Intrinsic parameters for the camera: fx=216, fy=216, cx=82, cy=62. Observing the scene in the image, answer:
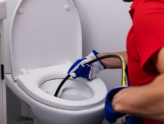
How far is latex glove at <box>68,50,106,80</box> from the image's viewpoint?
1009 millimetres

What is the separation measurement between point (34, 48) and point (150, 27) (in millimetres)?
820

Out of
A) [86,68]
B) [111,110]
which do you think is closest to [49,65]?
[86,68]

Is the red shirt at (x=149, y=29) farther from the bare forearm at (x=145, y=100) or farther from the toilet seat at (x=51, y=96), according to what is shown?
the toilet seat at (x=51, y=96)

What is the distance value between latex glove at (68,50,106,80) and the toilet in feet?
0.20

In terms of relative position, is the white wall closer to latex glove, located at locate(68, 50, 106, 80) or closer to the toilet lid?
the toilet lid

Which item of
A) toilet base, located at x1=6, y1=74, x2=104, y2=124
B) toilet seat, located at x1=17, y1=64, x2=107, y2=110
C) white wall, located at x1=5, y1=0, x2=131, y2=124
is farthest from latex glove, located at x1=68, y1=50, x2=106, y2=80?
white wall, located at x1=5, y1=0, x2=131, y2=124

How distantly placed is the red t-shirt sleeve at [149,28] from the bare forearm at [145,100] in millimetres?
53

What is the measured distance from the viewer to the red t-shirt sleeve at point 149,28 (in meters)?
0.39

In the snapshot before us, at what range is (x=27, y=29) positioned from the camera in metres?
1.08

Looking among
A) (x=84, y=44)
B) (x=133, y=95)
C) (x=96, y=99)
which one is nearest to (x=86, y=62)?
(x=96, y=99)

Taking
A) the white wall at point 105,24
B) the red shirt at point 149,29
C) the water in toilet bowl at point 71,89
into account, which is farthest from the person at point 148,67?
the white wall at point 105,24

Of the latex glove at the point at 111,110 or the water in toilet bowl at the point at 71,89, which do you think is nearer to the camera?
the latex glove at the point at 111,110

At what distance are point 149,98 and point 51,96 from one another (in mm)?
584

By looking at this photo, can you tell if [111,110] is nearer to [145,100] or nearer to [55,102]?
[145,100]
